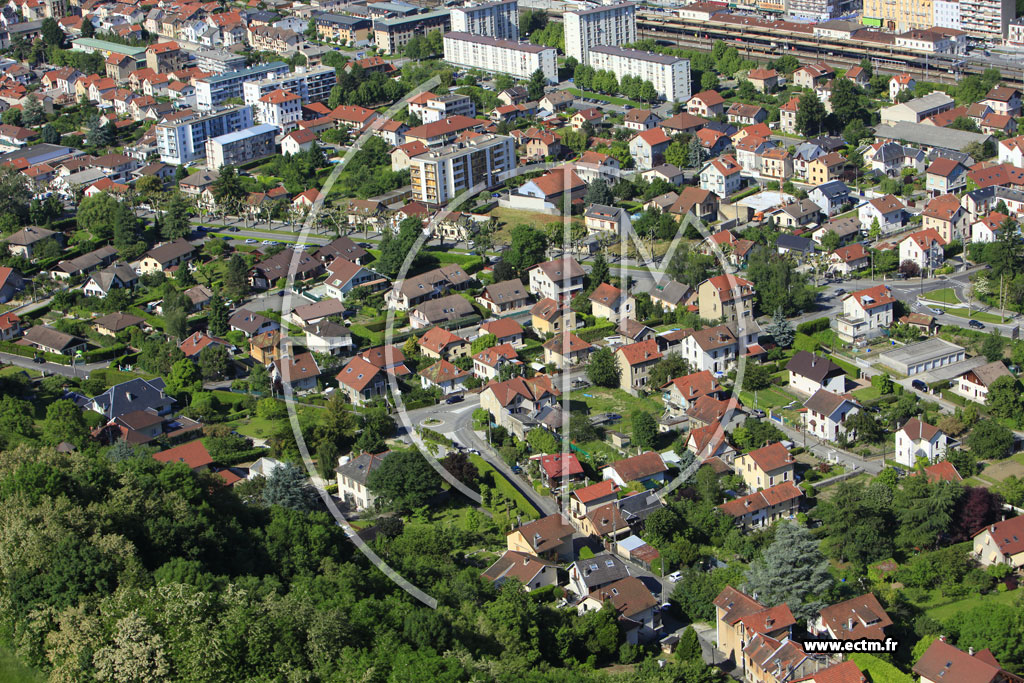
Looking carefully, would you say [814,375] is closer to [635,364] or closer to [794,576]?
[635,364]

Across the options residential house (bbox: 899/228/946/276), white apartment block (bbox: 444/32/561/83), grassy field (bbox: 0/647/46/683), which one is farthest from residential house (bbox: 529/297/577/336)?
white apartment block (bbox: 444/32/561/83)

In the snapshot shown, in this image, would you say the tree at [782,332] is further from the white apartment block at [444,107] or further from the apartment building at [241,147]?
the apartment building at [241,147]

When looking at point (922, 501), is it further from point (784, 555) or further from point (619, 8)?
point (619, 8)

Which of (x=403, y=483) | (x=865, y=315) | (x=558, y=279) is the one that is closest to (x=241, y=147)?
(x=558, y=279)

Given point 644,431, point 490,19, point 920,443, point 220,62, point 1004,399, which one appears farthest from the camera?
point 490,19

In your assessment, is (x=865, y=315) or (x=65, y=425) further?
(x=865, y=315)

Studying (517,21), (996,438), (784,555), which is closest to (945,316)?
(996,438)
